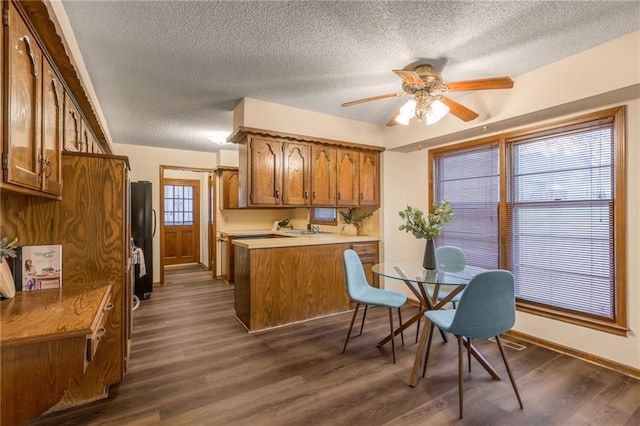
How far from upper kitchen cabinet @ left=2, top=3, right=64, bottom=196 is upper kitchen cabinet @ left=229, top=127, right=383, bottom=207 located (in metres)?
1.75

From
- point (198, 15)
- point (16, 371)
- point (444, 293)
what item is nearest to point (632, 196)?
point (444, 293)

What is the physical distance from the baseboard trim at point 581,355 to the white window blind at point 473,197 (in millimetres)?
742

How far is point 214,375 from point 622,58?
394 cm

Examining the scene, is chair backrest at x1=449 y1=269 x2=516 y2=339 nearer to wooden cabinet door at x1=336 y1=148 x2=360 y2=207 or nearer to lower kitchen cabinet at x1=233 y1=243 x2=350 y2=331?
lower kitchen cabinet at x1=233 y1=243 x2=350 y2=331

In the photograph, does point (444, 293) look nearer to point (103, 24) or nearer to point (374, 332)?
point (374, 332)

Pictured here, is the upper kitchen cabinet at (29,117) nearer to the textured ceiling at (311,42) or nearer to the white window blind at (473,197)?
the textured ceiling at (311,42)

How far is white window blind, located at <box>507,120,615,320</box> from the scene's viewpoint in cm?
250

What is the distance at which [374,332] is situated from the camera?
126 inches

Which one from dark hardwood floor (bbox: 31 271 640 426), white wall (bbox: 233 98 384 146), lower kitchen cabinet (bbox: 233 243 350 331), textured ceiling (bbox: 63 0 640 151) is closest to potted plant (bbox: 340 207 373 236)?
lower kitchen cabinet (bbox: 233 243 350 331)

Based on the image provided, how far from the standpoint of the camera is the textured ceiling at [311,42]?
6.19ft

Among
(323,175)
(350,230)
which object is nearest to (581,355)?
(350,230)

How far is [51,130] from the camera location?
1721 mm

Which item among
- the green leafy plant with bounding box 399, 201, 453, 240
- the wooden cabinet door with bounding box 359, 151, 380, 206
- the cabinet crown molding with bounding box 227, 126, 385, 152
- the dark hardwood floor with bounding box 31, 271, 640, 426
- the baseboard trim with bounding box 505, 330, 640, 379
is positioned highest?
the cabinet crown molding with bounding box 227, 126, 385, 152

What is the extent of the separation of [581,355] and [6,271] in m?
4.28
